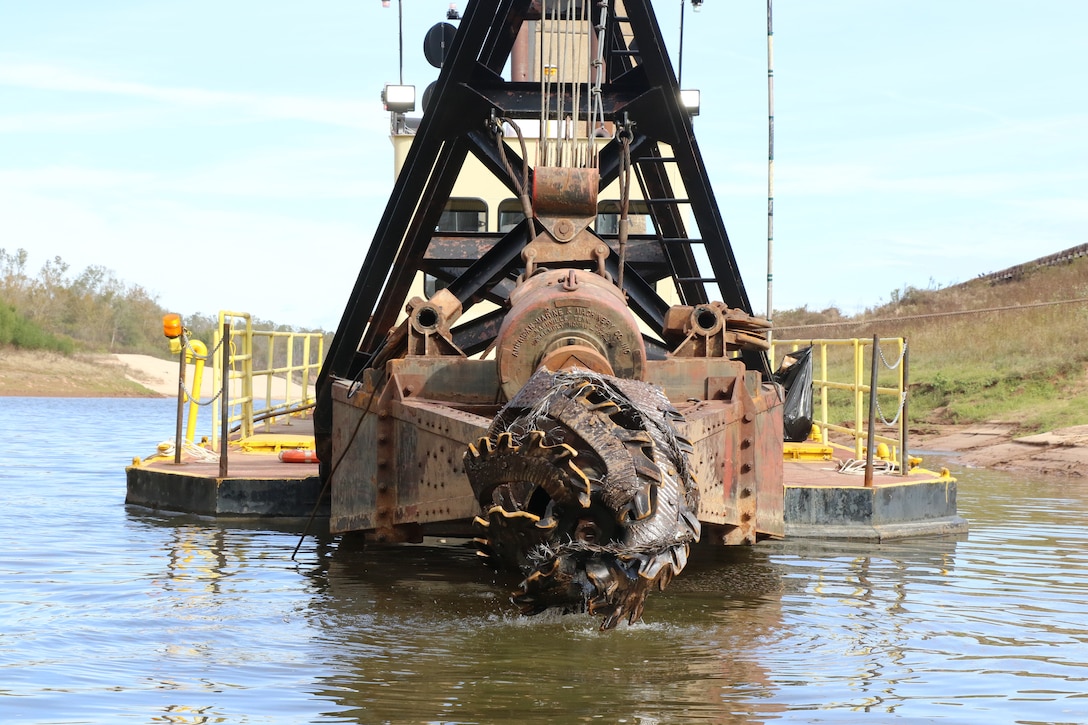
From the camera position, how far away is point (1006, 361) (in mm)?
29312

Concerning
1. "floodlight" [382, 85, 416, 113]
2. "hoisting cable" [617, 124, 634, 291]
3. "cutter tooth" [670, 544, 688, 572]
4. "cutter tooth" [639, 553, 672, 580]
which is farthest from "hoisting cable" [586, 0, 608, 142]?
"cutter tooth" [639, 553, 672, 580]

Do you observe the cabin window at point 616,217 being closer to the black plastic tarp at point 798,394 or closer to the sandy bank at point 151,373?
the black plastic tarp at point 798,394

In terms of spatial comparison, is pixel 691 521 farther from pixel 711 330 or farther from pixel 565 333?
pixel 711 330

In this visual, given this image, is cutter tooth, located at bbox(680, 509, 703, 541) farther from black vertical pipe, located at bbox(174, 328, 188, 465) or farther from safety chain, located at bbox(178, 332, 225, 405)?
black vertical pipe, located at bbox(174, 328, 188, 465)

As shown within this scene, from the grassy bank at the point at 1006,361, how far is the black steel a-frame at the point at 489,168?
942 centimetres

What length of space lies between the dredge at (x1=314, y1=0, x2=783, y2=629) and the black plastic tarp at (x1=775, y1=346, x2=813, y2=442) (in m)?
3.06

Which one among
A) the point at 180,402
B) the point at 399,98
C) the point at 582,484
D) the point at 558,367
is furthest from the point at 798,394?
the point at 582,484

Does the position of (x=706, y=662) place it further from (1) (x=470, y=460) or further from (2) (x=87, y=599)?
(2) (x=87, y=599)

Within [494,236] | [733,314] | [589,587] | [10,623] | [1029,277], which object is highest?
[1029,277]

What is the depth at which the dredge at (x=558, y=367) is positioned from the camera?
243 inches

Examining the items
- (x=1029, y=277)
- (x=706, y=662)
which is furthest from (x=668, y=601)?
(x=1029, y=277)

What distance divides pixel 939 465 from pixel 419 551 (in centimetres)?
1208

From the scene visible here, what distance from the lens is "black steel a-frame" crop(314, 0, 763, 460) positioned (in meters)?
10.0

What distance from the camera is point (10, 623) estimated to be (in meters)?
7.41
